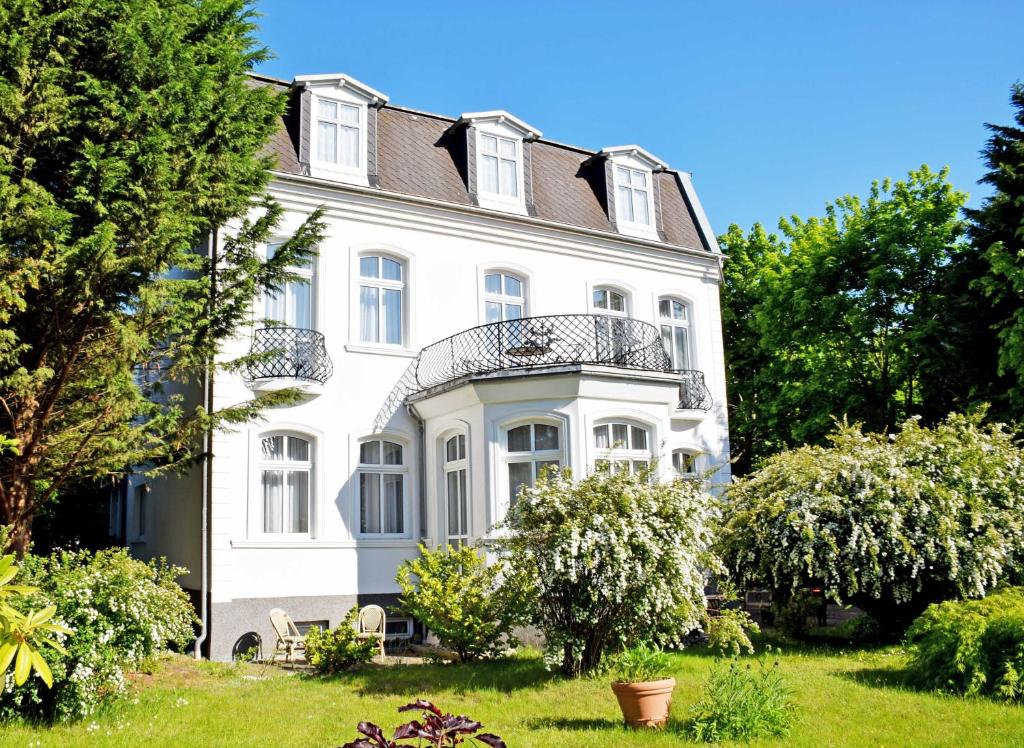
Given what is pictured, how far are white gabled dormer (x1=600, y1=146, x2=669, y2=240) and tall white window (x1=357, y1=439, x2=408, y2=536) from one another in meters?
7.02

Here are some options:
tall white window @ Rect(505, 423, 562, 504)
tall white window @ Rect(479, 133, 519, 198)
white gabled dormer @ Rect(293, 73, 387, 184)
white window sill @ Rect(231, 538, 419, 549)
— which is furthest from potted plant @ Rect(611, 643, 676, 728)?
tall white window @ Rect(479, 133, 519, 198)

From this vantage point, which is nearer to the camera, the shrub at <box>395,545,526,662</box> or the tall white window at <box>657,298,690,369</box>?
the shrub at <box>395,545,526,662</box>

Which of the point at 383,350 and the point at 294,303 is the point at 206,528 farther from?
the point at 383,350

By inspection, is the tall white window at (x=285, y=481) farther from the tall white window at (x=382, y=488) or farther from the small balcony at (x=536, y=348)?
the small balcony at (x=536, y=348)

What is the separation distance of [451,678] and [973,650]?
5580 mm

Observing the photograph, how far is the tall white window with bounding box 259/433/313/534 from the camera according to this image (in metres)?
14.2

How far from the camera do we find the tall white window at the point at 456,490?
1488 cm

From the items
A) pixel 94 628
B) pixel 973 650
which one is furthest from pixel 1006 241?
pixel 94 628

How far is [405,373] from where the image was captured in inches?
618

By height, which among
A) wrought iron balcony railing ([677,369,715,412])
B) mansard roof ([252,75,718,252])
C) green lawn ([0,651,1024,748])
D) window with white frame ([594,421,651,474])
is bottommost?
green lawn ([0,651,1024,748])

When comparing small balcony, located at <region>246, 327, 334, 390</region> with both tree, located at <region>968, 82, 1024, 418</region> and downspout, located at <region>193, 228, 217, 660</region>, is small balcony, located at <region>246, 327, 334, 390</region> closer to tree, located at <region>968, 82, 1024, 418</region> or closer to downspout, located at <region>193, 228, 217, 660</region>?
downspout, located at <region>193, 228, 217, 660</region>

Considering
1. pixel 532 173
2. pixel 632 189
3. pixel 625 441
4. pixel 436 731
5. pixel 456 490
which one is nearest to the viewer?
pixel 436 731

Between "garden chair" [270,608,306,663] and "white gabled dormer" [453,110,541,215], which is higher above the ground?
"white gabled dormer" [453,110,541,215]

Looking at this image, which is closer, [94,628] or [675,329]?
[94,628]
